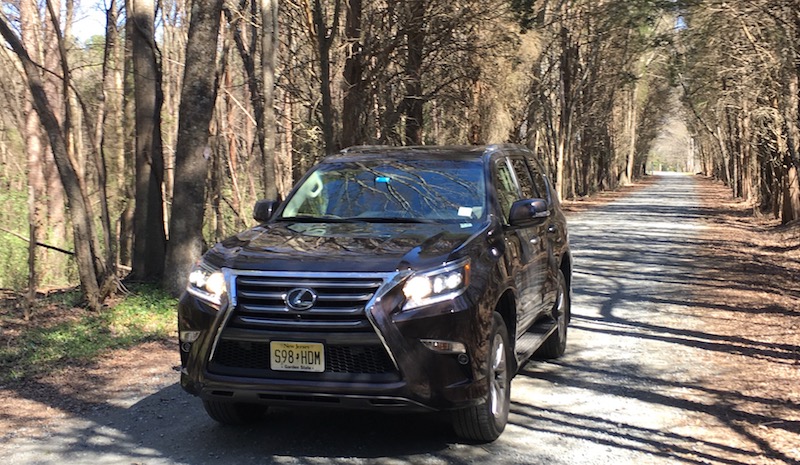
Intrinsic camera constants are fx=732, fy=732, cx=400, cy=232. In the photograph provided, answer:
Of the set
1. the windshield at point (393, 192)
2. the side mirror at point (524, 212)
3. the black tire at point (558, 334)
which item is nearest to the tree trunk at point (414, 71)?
the black tire at point (558, 334)

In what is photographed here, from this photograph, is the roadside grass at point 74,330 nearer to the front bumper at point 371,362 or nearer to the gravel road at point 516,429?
the gravel road at point 516,429

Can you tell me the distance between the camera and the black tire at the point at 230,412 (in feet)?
16.5

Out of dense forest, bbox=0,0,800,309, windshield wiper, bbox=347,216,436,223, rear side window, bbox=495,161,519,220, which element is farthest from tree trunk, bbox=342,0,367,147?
windshield wiper, bbox=347,216,436,223

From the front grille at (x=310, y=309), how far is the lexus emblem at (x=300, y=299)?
0.7 inches

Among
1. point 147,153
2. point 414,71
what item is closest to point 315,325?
point 147,153

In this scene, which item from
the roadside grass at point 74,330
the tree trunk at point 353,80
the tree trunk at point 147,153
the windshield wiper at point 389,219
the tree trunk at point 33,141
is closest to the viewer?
the windshield wiper at point 389,219

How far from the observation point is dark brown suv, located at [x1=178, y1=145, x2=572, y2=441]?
425 cm

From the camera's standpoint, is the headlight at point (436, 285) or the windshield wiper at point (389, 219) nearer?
the headlight at point (436, 285)

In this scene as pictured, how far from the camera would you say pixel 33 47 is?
666 inches

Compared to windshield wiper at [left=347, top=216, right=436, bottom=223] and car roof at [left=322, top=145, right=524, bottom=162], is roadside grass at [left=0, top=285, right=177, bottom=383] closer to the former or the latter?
car roof at [left=322, top=145, right=524, bottom=162]

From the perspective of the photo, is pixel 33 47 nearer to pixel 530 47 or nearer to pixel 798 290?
pixel 530 47

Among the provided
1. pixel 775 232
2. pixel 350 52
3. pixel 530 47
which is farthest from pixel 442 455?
pixel 530 47

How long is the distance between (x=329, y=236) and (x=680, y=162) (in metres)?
180

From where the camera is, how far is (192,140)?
9.94m
